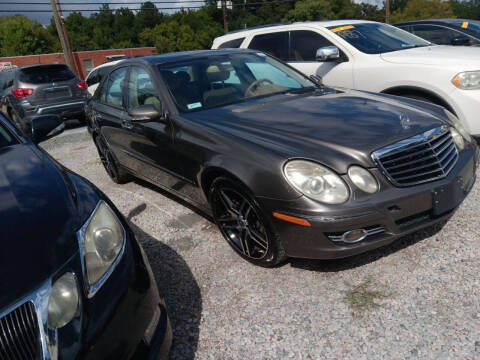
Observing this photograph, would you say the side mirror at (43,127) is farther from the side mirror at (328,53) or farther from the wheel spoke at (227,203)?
the side mirror at (328,53)

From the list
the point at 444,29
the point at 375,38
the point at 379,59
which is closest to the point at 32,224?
the point at 379,59

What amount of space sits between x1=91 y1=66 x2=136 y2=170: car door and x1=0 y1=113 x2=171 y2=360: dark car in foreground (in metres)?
2.04

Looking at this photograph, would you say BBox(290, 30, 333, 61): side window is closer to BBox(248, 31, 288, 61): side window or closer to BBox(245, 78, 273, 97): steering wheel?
BBox(248, 31, 288, 61): side window

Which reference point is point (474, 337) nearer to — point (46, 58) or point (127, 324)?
point (127, 324)

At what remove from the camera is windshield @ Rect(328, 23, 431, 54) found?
512 cm

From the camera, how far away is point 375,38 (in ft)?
17.5

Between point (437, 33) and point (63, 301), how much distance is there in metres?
8.57

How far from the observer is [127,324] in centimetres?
154

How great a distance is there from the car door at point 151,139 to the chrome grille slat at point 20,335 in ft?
6.38

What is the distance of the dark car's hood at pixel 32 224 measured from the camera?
1.39 meters

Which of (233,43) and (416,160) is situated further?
(233,43)

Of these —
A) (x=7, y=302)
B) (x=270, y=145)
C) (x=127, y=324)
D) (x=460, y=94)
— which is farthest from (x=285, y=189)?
(x=460, y=94)

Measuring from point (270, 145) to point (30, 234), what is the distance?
4.67 ft

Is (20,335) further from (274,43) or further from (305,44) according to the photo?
(274,43)
